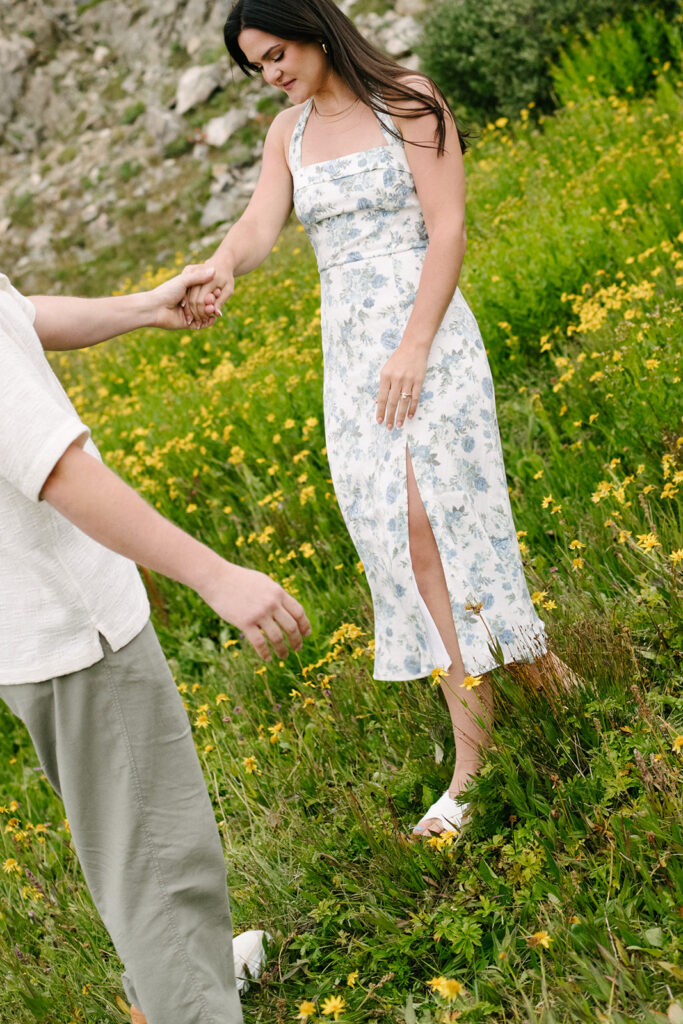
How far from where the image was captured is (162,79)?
21.9 meters

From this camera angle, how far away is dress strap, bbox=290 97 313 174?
9.17 feet

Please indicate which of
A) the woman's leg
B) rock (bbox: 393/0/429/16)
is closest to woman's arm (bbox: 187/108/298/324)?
the woman's leg

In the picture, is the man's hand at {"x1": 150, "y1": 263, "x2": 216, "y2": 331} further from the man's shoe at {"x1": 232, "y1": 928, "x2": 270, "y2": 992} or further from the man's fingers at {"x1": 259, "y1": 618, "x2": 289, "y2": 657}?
the man's shoe at {"x1": 232, "y1": 928, "x2": 270, "y2": 992}

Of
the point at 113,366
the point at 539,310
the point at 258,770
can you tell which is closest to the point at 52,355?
the point at 113,366

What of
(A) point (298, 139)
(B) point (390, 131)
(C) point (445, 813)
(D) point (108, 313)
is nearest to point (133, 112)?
(A) point (298, 139)

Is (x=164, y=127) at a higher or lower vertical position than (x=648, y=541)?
lower

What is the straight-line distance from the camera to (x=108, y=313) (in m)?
2.52

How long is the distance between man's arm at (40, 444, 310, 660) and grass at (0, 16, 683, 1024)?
0.74 metres

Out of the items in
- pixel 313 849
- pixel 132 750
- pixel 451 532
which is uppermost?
pixel 132 750

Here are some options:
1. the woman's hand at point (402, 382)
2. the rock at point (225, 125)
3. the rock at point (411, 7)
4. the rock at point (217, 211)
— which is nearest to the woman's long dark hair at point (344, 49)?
the woman's hand at point (402, 382)

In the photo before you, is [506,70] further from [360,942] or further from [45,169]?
[45,169]

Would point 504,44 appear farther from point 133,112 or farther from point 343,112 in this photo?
point 133,112

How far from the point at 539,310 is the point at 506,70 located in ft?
23.6

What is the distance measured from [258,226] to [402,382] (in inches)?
30.6
